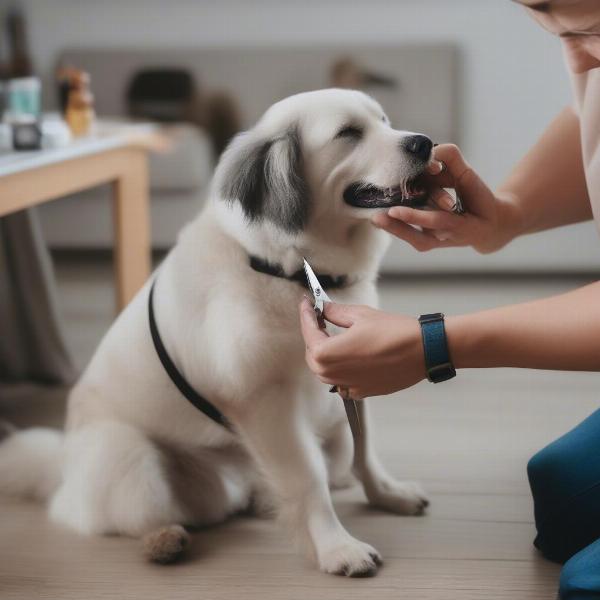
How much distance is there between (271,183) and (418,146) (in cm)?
22

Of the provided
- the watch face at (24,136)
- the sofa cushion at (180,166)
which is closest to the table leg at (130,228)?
the watch face at (24,136)

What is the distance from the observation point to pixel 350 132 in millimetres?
1335

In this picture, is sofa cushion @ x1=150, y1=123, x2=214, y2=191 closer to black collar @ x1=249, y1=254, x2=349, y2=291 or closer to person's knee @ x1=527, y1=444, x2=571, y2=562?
black collar @ x1=249, y1=254, x2=349, y2=291

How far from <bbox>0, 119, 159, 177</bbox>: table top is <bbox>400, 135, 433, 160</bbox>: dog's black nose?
743mm

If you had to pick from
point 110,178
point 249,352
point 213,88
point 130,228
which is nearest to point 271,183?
point 249,352

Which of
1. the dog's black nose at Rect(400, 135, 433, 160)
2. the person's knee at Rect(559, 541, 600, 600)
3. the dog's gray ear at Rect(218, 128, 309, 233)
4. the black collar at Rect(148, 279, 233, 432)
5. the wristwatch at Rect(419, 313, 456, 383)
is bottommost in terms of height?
the person's knee at Rect(559, 541, 600, 600)

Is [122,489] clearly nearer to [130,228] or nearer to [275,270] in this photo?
[275,270]

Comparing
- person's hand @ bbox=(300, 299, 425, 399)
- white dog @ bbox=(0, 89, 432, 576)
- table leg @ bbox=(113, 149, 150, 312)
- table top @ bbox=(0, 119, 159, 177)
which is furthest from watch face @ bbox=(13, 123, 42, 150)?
person's hand @ bbox=(300, 299, 425, 399)

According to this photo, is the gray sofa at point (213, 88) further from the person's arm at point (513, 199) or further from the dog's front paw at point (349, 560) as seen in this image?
the dog's front paw at point (349, 560)

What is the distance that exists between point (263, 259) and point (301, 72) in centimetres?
229

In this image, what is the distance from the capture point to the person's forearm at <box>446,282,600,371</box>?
103 cm

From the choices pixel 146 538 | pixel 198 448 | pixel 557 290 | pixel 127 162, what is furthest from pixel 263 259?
pixel 557 290

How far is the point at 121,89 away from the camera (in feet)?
11.7

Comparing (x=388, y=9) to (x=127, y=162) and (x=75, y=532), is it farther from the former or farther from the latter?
(x=75, y=532)
